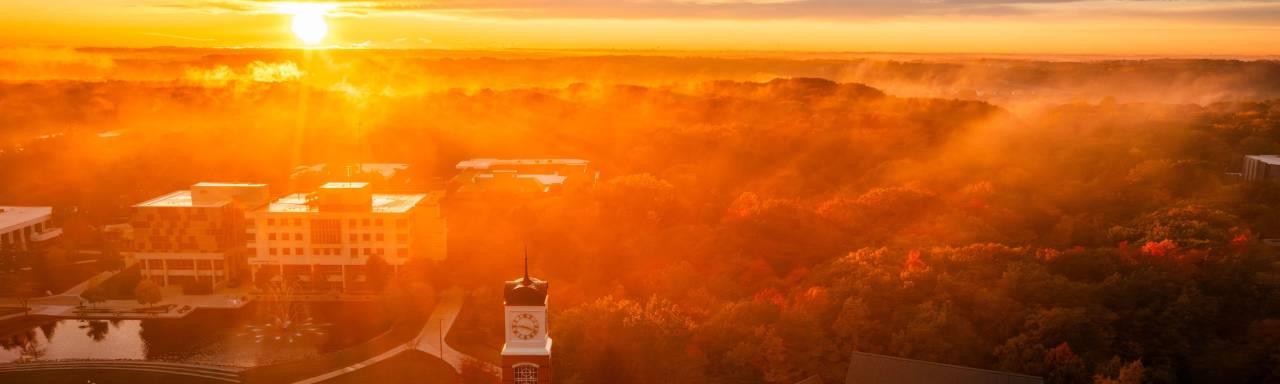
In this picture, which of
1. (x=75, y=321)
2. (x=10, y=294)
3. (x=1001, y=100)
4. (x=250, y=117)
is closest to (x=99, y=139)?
(x=250, y=117)

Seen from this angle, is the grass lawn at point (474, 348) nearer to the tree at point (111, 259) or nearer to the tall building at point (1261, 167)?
the tree at point (111, 259)

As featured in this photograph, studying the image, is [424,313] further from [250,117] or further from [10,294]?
[250,117]

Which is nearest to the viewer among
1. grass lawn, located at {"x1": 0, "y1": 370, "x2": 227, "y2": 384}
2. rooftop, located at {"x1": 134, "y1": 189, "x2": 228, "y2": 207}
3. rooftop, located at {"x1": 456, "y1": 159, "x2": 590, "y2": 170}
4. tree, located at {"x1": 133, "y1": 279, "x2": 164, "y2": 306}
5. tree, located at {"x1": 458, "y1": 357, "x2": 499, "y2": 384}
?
tree, located at {"x1": 458, "y1": 357, "x2": 499, "y2": 384}

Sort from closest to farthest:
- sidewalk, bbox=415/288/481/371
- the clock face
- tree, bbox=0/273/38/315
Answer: the clock face < sidewalk, bbox=415/288/481/371 < tree, bbox=0/273/38/315

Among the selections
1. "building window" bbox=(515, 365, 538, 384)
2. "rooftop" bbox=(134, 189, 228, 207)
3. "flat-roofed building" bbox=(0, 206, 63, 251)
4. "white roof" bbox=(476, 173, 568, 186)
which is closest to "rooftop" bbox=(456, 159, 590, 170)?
"white roof" bbox=(476, 173, 568, 186)

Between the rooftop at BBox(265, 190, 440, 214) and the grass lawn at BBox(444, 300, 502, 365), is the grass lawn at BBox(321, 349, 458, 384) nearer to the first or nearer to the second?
the grass lawn at BBox(444, 300, 502, 365)

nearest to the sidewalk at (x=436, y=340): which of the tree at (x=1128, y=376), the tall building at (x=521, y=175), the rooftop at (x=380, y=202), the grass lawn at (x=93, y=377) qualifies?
the grass lawn at (x=93, y=377)
